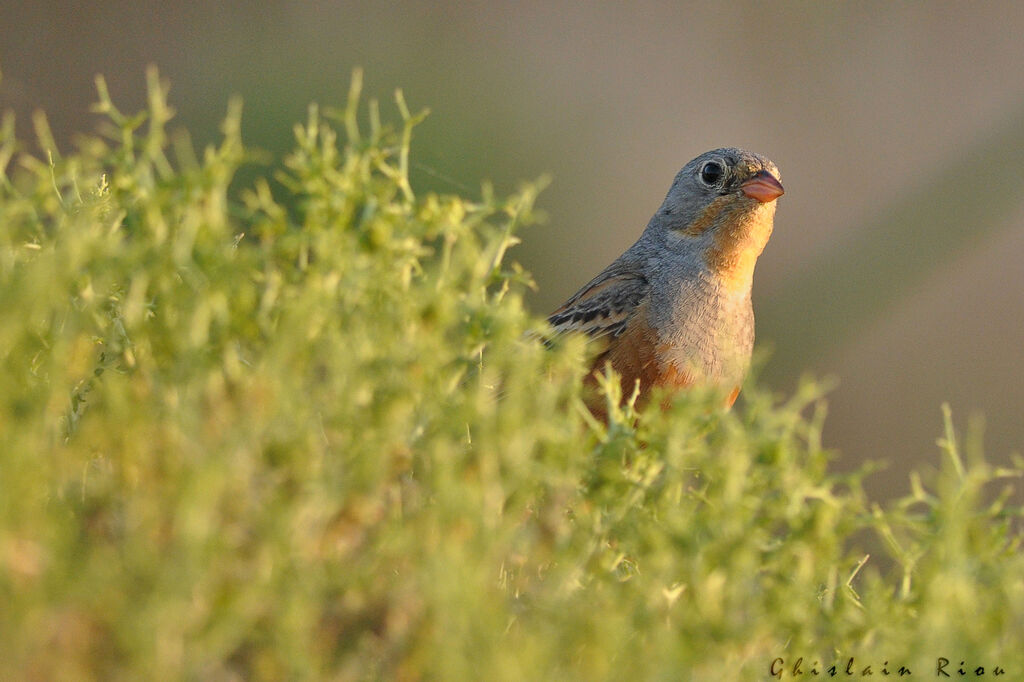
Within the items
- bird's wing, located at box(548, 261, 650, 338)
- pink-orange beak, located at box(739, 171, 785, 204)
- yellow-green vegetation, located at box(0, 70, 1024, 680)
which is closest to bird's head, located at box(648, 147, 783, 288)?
pink-orange beak, located at box(739, 171, 785, 204)

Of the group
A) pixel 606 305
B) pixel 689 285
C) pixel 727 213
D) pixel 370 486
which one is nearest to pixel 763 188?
pixel 727 213

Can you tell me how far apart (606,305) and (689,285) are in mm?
193

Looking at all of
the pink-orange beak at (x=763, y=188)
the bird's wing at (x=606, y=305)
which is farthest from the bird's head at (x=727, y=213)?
the bird's wing at (x=606, y=305)

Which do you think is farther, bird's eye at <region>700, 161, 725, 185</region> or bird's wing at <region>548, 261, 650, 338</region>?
bird's eye at <region>700, 161, 725, 185</region>

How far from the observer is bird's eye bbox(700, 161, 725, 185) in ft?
8.35

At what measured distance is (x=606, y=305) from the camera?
7.81 feet

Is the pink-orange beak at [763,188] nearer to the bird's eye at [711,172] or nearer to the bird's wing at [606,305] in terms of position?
the bird's eye at [711,172]

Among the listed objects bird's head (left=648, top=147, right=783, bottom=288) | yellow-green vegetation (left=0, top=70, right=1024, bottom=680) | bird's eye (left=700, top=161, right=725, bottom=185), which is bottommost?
yellow-green vegetation (left=0, top=70, right=1024, bottom=680)

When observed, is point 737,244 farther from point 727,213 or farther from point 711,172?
point 711,172

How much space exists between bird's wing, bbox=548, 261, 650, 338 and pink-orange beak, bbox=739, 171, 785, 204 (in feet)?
1.06

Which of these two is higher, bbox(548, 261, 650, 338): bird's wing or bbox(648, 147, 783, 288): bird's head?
bbox(648, 147, 783, 288): bird's head

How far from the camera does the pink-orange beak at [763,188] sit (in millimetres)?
2398

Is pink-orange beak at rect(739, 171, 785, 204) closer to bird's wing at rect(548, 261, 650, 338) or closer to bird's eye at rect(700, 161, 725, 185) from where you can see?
bird's eye at rect(700, 161, 725, 185)

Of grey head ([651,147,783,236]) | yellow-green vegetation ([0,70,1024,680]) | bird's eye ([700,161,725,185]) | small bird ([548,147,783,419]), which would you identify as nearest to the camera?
yellow-green vegetation ([0,70,1024,680])
